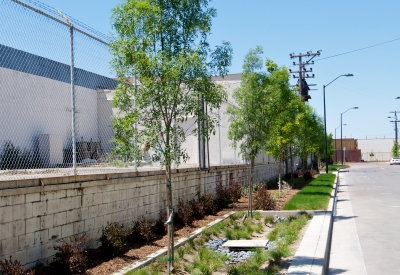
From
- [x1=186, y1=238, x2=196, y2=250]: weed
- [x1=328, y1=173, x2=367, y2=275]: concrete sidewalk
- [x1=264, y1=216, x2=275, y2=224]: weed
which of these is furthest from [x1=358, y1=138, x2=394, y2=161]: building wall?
[x1=186, y1=238, x2=196, y2=250]: weed

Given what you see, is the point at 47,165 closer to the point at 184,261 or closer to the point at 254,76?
the point at 184,261

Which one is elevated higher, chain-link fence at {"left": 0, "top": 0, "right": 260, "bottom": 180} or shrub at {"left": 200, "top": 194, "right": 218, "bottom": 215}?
chain-link fence at {"left": 0, "top": 0, "right": 260, "bottom": 180}

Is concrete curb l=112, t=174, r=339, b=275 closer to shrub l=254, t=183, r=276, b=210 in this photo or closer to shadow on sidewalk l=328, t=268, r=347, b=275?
shadow on sidewalk l=328, t=268, r=347, b=275

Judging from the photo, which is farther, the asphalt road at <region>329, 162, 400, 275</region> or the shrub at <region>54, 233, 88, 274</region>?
the asphalt road at <region>329, 162, 400, 275</region>

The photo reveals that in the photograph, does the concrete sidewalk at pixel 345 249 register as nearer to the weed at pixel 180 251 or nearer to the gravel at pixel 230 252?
the gravel at pixel 230 252

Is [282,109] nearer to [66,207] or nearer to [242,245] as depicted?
[242,245]

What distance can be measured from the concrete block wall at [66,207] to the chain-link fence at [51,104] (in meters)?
0.27

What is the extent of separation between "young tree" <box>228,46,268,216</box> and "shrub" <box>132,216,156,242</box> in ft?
16.2

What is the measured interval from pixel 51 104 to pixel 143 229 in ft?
10.1

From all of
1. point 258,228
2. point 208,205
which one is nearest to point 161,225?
point 258,228

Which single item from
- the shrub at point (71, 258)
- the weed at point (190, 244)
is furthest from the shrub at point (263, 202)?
the shrub at point (71, 258)

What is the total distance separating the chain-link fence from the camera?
6297 millimetres

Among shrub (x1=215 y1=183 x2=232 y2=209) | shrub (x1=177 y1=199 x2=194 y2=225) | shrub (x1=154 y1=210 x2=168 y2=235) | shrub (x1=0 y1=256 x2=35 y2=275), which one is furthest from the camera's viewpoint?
shrub (x1=215 y1=183 x2=232 y2=209)

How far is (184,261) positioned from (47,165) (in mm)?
2678
